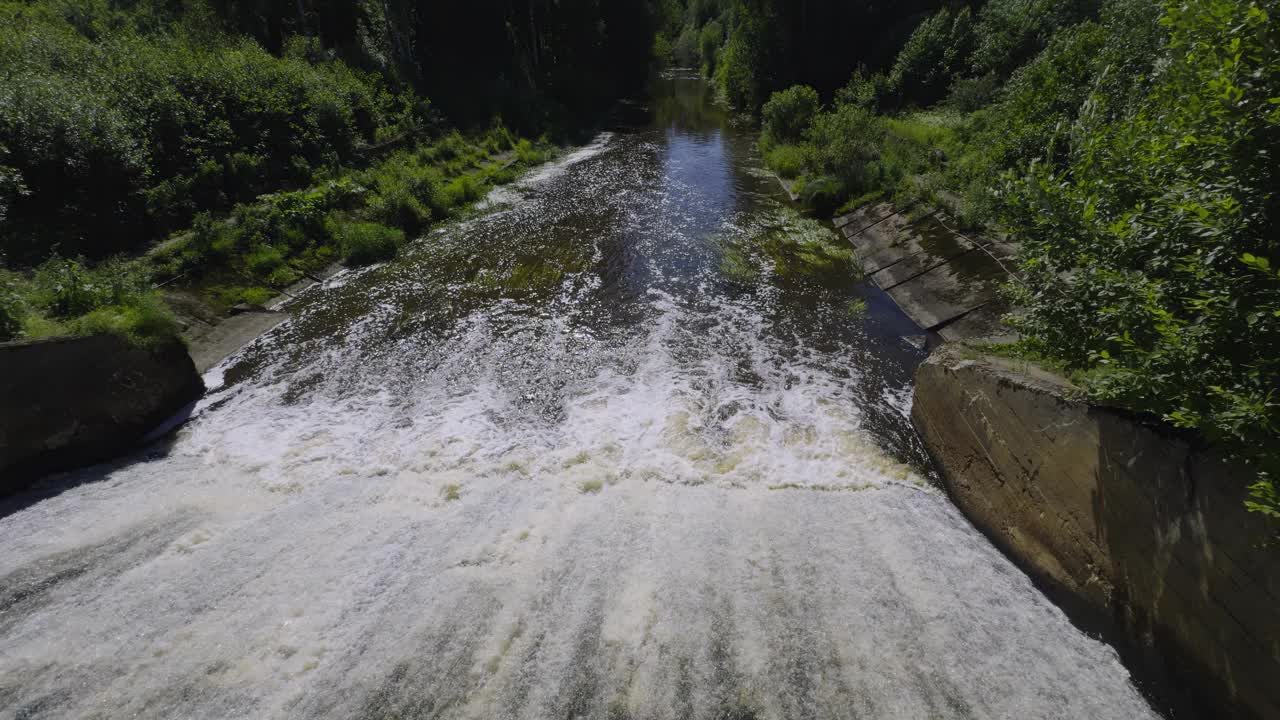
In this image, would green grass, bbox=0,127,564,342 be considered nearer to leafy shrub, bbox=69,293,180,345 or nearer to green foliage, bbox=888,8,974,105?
leafy shrub, bbox=69,293,180,345

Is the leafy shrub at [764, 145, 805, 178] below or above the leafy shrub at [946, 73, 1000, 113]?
below

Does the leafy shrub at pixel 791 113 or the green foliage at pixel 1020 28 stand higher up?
the green foliage at pixel 1020 28

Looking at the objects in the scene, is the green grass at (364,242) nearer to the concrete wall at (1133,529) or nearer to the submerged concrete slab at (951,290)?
the submerged concrete slab at (951,290)

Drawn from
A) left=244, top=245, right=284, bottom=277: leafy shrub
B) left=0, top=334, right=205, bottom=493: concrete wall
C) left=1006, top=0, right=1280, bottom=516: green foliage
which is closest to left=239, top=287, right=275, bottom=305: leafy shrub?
left=244, top=245, right=284, bottom=277: leafy shrub

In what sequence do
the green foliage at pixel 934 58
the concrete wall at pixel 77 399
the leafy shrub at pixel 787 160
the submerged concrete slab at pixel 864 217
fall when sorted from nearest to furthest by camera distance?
the concrete wall at pixel 77 399, the submerged concrete slab at pixel 864 217, the leafy shrub at pixel 787 160, the green foliage at pixel 934 58

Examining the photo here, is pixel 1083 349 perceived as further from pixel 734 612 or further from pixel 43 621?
pixel 43 621

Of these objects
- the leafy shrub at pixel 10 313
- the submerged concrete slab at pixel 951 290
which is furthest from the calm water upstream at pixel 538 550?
the leafy shrub at pixel 10 313

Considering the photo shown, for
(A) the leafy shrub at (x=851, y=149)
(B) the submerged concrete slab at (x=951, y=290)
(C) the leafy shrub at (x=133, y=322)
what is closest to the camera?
(C) the leafy shrub at (x=133, y=322)
